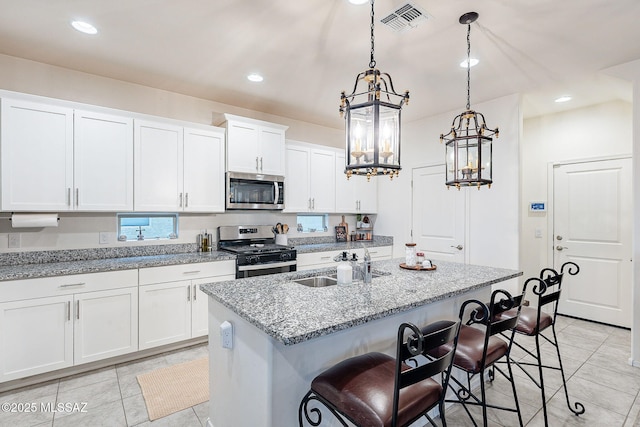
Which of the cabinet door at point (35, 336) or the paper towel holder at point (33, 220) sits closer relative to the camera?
the cabinet door at point (35, 336)

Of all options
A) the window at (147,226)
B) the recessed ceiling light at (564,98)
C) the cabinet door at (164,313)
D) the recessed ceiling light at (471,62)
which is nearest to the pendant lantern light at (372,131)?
the recessed ceiling light at (471,62)

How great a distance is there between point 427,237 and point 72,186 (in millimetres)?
4265

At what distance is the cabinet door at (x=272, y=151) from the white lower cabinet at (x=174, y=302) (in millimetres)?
1331

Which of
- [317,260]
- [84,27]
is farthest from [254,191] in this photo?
[84,27]

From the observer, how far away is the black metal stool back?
43.9 inches

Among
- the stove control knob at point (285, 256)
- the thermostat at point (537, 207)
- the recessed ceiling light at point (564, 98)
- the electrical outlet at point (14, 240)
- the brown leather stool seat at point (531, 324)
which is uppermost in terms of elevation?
the recessed ceiling light at point (564, 98)

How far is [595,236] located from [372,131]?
4.09 meters

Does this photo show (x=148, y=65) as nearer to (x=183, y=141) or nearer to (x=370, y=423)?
(x=183, y=141)

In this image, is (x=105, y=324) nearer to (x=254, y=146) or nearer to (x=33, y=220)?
(x=33, y=220)

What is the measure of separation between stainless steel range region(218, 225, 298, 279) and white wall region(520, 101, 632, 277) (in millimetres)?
2932

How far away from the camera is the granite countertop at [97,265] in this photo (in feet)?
8.23

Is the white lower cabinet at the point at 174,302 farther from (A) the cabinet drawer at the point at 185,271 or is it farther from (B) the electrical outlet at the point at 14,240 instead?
(B) the electrical outlet at the point at 14,240

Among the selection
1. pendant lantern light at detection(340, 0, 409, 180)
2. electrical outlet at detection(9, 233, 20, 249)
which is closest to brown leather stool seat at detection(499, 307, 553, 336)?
pendant lantern light at detection(340, 0, 409, 180)

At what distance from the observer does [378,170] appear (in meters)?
1.92
